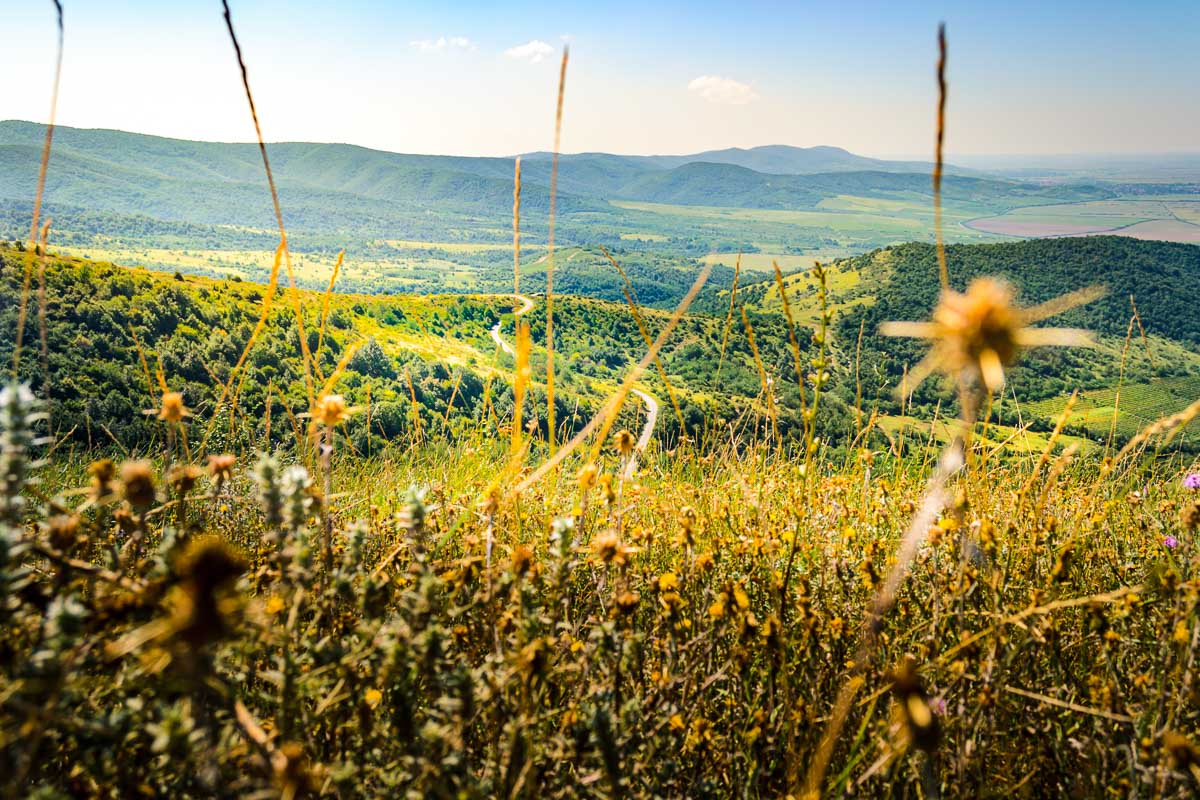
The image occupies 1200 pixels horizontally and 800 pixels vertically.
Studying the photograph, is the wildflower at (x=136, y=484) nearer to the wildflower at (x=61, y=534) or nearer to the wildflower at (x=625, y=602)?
the wildflower at (x=61, y=534)

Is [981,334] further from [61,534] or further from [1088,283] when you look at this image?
[1088,283]

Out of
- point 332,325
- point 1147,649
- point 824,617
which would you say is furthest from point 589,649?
point 332,325

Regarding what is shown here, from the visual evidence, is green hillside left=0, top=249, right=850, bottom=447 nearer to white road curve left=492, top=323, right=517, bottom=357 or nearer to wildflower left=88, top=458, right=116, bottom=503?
white road curve left=492, top=323, right=517, bottom=357

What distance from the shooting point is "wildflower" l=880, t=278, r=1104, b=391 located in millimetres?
931

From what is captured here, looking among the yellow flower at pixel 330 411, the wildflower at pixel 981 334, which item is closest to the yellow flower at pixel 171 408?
the yellow flower at pixel 330 411

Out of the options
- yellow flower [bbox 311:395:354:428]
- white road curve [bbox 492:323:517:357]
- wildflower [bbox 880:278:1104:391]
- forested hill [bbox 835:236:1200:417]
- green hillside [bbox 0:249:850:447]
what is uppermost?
forested hill [bbox 835:236:1200:417]

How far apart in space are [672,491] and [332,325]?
149 feet

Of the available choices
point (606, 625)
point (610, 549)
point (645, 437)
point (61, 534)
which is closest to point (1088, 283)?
point (645, 437)

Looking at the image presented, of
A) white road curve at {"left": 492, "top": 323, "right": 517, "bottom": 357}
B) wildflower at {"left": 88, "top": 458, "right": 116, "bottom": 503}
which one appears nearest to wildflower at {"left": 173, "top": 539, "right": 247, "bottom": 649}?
wildflower at {"left": 88, "top": 458, "right": 116, "bottom": 503}

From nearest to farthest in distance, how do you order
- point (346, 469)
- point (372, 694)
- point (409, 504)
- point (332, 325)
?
point (372, 694)
point (409, 504)
point (346, 469)
point (332, 325)

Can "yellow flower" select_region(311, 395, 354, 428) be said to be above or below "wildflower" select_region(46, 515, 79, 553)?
above

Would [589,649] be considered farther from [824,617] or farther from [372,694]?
[824,617]

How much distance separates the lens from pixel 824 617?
191 centimetres

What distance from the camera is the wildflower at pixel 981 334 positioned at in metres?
0.93
